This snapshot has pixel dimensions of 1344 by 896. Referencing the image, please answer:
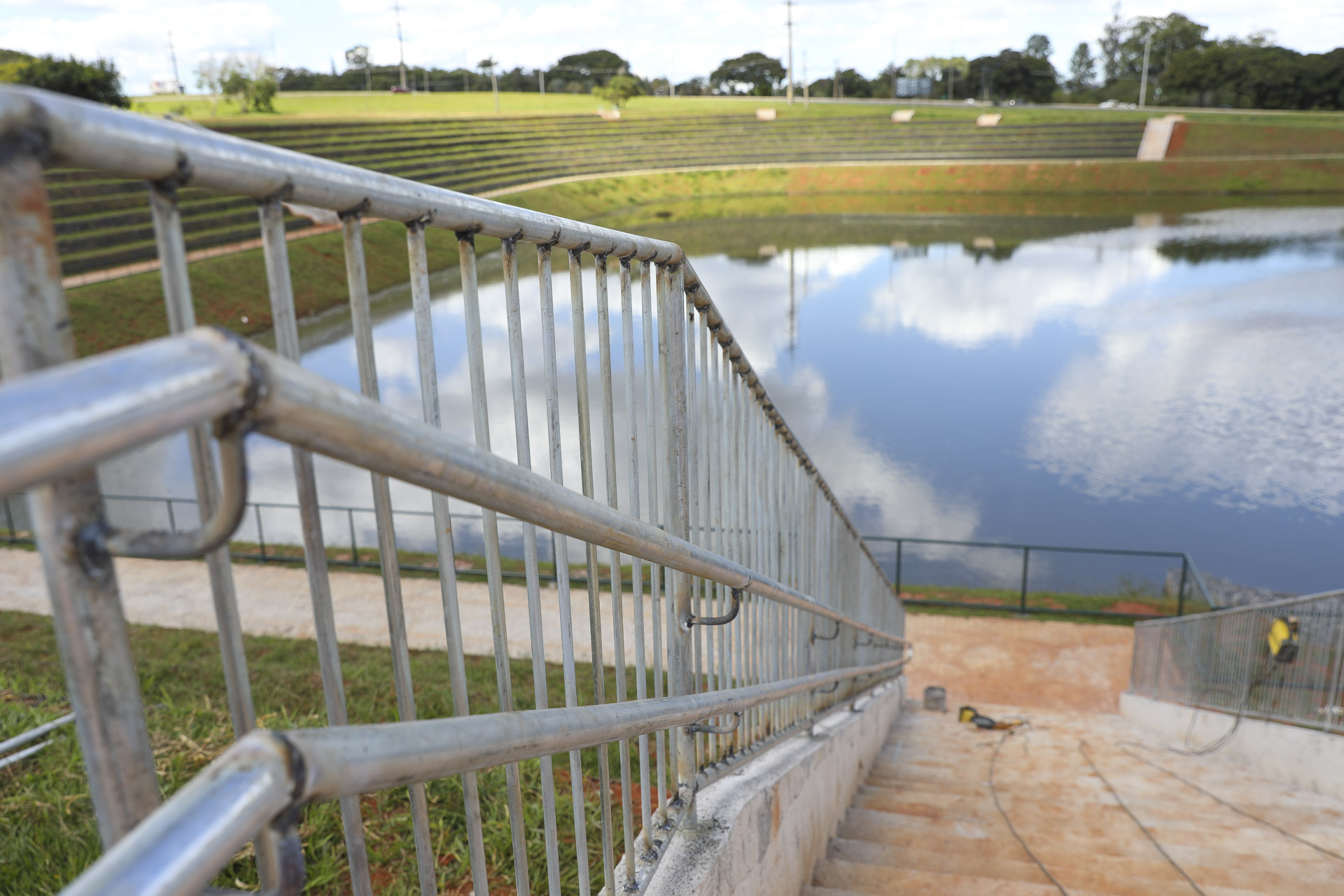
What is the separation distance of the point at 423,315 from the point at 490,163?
45519 mm

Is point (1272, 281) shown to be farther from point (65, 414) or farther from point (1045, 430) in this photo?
point (65, 414)

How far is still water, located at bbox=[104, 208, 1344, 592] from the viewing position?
46.6ft

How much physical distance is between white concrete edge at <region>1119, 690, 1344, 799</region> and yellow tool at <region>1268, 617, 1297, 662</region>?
0.47 m

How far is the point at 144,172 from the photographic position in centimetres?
76

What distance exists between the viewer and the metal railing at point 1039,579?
38.9 ft

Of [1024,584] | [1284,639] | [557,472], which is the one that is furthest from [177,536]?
[1024,584]

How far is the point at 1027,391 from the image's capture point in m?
20.9

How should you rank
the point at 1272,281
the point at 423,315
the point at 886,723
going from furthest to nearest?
the point at 1272,281 < the point at 886,723 < the point at 423,315

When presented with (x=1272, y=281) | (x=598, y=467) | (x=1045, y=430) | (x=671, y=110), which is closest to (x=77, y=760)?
(x=598, y=467)

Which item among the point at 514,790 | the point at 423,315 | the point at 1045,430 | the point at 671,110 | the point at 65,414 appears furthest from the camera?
the point at 671,110

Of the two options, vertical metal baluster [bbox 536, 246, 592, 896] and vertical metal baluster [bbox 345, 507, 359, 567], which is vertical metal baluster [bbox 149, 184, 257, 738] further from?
vertical metal baluster [bbox 345, 507, 359, 567]

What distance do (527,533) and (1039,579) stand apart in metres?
12.5

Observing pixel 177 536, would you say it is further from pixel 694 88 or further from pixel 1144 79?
pixel 694 88

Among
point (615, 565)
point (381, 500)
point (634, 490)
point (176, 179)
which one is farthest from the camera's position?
point (634, 490)
